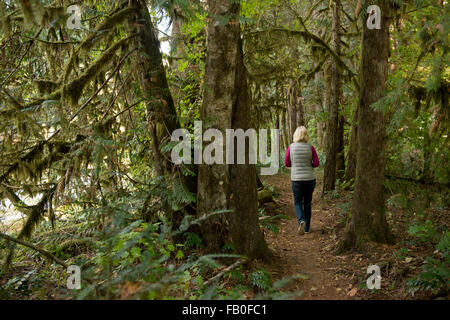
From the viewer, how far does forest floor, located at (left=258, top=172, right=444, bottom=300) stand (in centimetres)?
434

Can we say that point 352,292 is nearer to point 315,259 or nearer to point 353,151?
point 315,259

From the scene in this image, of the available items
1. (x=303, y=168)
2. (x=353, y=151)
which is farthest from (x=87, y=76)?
(x=353, y=151)

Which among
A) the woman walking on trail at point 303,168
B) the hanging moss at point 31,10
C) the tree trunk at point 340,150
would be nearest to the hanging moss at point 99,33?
the hanging moss at point 31,10

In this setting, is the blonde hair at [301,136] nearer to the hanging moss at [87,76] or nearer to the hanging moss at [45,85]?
the hanging moss at [87,76]

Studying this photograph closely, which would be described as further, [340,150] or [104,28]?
[340,150]

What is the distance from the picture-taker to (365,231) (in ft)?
17.6

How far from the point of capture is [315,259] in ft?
18.7

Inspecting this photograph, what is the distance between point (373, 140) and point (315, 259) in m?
2.56

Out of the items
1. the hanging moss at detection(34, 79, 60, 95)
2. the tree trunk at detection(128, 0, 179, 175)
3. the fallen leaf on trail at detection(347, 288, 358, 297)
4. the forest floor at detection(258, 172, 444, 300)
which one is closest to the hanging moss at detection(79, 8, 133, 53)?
the tree trunk at detection(128, 0, 179, 175)

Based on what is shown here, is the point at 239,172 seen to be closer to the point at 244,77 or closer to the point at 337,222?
the point at 244,77

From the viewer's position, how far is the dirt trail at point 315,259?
4586 millimetres

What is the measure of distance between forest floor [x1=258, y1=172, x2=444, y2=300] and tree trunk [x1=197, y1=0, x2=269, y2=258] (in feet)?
2.93

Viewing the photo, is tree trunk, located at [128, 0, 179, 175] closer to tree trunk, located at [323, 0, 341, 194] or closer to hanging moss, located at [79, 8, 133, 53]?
hanging moss, located at [79, 8, 133, 53]

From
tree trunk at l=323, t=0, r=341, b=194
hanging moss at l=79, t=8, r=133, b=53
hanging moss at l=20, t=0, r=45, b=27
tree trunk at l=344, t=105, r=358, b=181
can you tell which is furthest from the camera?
tree trunk at l=323, t=0, r=341, b=194
